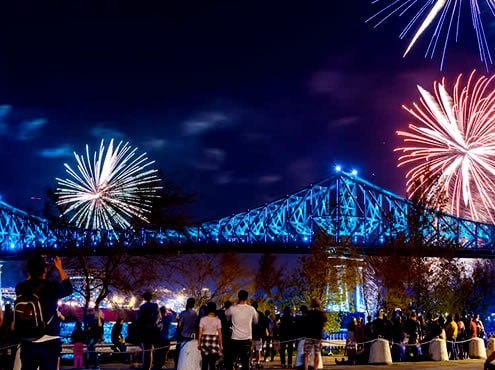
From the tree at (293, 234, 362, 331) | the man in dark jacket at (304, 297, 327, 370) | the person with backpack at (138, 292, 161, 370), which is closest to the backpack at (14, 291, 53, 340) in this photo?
the man in dark jacket at (304, 297, 327, 370)

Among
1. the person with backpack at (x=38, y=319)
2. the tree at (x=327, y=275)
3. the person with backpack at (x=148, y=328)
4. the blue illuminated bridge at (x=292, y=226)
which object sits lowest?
the person with backpack at (x=38, y=319)

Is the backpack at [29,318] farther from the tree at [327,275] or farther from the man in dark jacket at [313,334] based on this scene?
the tree at [327,275]

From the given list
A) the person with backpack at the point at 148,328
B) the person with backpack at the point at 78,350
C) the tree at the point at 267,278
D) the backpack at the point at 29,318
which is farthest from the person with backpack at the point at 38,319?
the tree at the point at 267,278

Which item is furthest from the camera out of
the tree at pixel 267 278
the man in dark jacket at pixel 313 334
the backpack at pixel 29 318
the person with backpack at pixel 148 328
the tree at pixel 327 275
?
the tree at pixel 267 278

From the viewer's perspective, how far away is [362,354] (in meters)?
22.4

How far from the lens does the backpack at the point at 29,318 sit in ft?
25.4

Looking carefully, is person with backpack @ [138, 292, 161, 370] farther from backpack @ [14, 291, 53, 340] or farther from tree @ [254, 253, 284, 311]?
tree @ [254, 253, 284, 311]

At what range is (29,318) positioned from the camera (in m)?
7.75

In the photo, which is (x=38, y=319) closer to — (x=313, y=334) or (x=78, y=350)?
(x=313, y=334)

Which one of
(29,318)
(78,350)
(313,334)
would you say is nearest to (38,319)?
(29,318)

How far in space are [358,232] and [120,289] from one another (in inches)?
2963

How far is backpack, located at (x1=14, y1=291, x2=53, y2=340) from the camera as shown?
25.4 feet

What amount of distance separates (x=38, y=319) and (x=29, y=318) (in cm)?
9

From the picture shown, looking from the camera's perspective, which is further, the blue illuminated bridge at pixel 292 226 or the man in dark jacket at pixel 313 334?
the blue illuminated bridge at pixel 292 226
